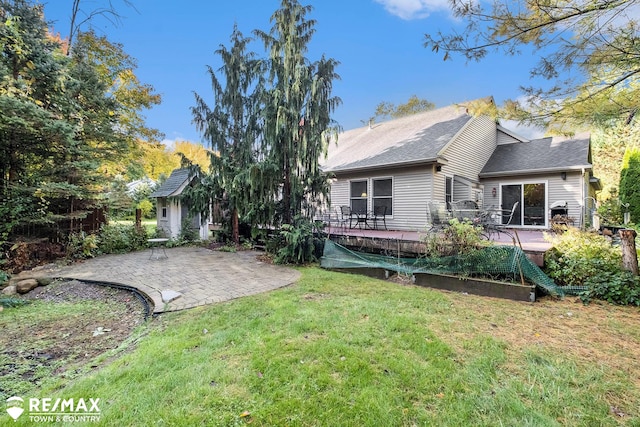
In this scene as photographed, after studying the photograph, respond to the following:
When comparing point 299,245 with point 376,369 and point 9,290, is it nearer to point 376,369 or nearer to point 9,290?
point 376,369

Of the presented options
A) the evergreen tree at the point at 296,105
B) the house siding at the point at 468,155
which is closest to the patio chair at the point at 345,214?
the evergreen tree at the point at 296,105

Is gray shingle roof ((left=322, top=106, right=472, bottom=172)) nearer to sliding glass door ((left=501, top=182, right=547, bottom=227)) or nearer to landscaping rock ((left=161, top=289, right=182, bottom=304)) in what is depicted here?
sliding glass door ((left=501, top=182, right=547, bottom=227))

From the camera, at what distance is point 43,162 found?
790cm

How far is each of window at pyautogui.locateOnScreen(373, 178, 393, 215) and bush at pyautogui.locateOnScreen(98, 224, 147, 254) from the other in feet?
28.2

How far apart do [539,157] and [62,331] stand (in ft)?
46.3

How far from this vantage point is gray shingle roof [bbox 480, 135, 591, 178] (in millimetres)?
9703

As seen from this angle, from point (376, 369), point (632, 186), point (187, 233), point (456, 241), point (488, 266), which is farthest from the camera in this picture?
point (187, 233)

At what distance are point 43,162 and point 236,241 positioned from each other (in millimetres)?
5837

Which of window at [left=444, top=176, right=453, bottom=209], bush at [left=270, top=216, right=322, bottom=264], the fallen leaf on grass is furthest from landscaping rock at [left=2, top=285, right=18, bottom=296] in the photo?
window at [left=444, top=176, right=453, bottom=209]

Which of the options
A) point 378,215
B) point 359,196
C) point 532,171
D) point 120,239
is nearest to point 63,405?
point 120,239

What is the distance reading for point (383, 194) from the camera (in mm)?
10555

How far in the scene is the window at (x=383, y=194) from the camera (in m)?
10.3

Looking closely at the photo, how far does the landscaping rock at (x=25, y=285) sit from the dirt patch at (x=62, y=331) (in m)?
0.16

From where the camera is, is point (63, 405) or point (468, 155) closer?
point (63, 405)
